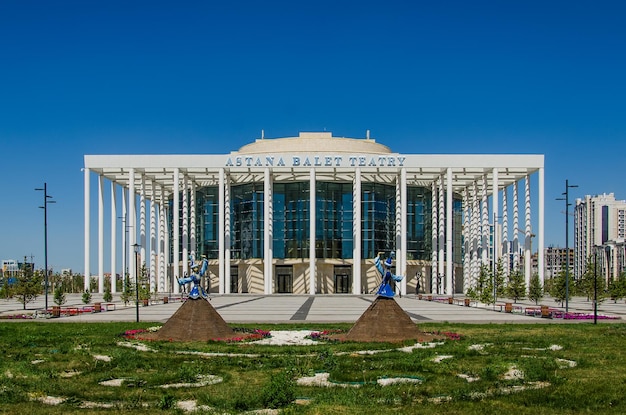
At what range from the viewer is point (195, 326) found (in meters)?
25.9

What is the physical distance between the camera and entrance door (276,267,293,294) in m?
86.9

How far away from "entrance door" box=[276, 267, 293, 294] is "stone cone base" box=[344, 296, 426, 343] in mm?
61226

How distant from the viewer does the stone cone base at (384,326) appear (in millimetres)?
25062

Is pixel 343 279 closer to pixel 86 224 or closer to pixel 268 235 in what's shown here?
pixel 268 235

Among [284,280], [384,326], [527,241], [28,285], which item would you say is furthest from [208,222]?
[384,326]

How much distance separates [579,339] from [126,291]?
37495mm

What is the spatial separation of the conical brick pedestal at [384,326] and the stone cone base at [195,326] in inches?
198

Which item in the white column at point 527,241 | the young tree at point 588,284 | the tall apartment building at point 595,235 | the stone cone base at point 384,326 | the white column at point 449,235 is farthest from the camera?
the tall apartment building at point 595,235

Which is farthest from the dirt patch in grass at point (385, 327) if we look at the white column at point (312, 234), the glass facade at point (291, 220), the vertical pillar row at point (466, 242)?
the glass facade at point (291, 220)

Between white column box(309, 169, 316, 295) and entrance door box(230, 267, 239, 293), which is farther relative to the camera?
entrance door box(230, 267, 239, 293)

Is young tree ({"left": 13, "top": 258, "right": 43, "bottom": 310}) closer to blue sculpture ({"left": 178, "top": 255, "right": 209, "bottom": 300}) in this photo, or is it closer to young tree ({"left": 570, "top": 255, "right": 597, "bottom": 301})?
blue sculpture ({"left": 178, "top": 255, "right": 209, "bottom": 300})

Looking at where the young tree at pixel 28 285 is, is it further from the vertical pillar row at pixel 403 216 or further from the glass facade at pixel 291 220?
the vertical pillar row at pixel 403 216

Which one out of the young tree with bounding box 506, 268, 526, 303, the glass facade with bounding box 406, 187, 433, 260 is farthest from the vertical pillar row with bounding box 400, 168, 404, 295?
the young tree with bounding box 506, 268, 526, 303

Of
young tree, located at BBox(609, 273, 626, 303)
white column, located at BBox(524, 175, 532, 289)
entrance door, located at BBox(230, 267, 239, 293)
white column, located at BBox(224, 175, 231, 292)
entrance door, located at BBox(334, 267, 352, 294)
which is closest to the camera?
young tree, located at BBox(609, 273, 626, 303)
